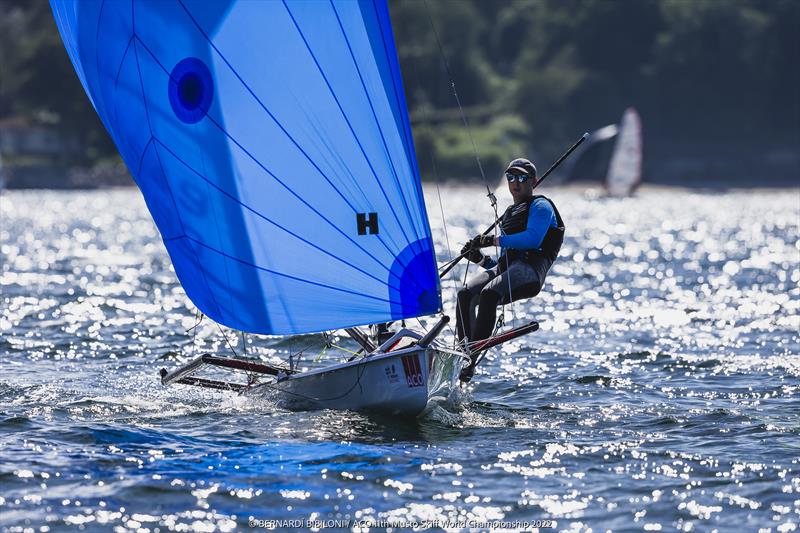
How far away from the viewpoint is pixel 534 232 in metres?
12.7

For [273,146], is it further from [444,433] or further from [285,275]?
[444,433]

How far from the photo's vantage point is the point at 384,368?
38.7ft

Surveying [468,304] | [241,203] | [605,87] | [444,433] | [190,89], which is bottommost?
[444,433]

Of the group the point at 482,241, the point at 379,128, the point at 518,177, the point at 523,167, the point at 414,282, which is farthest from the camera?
the point at 523,167

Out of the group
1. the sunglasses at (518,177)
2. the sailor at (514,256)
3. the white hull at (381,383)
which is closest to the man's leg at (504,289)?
the sailor at (514,256)

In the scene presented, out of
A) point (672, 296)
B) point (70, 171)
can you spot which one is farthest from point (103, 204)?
point (672, 296)

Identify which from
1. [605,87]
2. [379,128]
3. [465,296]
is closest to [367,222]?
[379,128]

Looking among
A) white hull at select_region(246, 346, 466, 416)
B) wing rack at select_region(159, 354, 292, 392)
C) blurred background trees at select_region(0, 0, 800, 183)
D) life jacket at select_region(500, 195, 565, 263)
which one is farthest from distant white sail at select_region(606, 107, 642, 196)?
white hull at select_region(246, 346, 466, 416)

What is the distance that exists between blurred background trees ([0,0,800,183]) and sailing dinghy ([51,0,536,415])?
104 metres

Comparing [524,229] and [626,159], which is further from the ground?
[626,159]

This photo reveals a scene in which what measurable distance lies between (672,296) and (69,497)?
1868 cm

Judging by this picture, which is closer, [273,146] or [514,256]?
[273,146]

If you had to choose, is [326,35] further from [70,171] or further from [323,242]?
[70,171]

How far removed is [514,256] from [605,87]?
120 m
